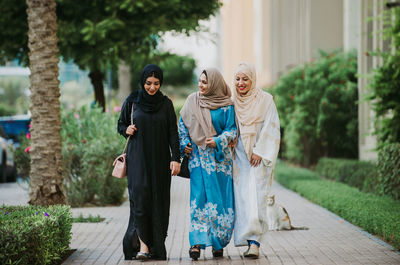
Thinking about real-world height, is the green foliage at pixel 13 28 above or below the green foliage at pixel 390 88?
above

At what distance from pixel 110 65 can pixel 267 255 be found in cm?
1093

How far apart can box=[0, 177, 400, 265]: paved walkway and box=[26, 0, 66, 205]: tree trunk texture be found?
0.95 m

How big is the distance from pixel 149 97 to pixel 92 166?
228 inches

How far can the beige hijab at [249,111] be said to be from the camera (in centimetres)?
758

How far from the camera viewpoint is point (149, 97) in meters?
7.38

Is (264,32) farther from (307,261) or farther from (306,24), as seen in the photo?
(307,261)

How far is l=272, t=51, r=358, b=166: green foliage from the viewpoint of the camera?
62.7 feet

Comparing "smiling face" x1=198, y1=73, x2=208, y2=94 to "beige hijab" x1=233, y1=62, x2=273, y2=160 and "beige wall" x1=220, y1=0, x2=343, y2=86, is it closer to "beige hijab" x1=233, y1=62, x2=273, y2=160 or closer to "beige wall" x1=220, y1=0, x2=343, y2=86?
"beige hijab" x1=233, y1=62, x2=273, y2=160

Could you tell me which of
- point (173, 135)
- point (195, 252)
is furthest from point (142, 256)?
point (173, 135)

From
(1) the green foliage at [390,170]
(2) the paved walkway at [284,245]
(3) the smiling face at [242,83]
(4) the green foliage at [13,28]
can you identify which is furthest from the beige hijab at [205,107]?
(4) the green foliage at [13,28]

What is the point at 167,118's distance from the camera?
7480 mm

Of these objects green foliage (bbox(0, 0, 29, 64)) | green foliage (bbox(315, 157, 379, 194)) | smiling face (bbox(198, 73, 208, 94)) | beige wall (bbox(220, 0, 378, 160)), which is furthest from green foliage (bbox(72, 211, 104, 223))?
green foliage (bbox(0, 0, 29, 64))

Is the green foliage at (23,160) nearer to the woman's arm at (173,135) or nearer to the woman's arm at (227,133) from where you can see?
the woman's arm at (173,135)

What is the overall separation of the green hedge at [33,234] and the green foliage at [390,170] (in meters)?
5.78
